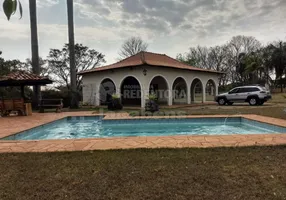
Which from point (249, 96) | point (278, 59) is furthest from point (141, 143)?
point (278, 59)

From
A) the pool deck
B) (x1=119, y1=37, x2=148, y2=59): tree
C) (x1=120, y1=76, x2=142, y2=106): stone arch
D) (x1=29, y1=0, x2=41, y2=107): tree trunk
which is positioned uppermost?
(x1=119, y1=37, x2=148, y2=59): tree

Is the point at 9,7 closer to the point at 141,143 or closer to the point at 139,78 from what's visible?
the point at 141,143

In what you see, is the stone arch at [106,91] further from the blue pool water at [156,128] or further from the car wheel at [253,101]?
the car wheel at [253,101]

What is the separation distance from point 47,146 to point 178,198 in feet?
11.3

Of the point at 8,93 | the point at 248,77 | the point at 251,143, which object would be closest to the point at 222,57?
the point at 248,77

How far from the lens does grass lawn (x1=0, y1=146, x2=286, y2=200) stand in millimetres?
2834

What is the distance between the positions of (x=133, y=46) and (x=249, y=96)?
25.5 metres

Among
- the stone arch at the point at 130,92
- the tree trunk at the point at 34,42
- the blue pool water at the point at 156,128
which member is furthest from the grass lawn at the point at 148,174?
the stone arch at the point at 130,92

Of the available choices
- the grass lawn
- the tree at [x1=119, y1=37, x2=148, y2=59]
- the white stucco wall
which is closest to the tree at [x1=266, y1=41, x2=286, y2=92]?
the tree at [x1=119, y1=37, x2=148, y2=59]

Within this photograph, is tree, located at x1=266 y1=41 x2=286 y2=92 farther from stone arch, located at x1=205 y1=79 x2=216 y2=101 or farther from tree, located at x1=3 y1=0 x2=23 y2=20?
tree, located at x1=3 y1=0 x2=23 y2=20

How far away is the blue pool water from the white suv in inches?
348

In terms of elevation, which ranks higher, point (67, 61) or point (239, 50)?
point (239, 50)

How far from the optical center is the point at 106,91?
21.9 meters

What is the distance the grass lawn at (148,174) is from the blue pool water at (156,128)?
3.63m
